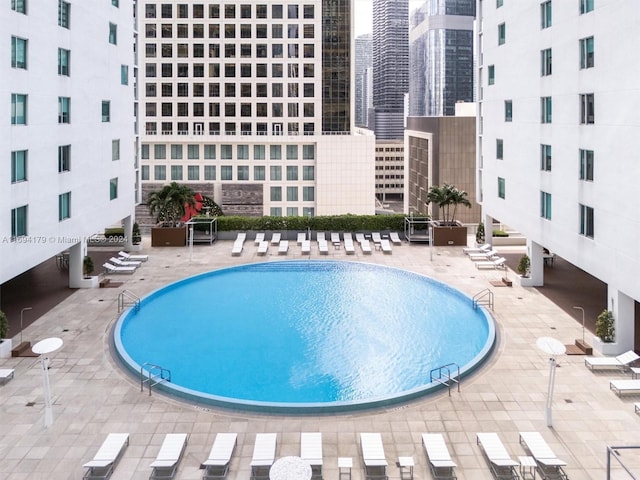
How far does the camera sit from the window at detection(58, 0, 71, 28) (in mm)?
25683

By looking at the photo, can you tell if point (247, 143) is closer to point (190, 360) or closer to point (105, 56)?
point (105, 56)

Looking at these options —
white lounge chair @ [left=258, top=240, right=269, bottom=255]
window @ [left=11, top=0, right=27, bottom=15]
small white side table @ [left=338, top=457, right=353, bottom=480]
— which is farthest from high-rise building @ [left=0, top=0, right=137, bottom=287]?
small white side table @ [left=338, top=457, right=353, bottom=480]

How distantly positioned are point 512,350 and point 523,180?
10.9 meters

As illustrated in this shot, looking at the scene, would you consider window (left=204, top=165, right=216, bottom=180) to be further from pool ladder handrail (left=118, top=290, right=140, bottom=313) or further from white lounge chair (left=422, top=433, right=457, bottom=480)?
white lounge chair (left=422, top=433, right=457, bottom=480)

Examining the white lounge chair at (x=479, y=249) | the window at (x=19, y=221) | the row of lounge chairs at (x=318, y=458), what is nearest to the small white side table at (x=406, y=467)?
the row of lounge chairs at (x=318, y=458)

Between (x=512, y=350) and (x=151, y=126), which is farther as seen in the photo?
(x=151, y=126)

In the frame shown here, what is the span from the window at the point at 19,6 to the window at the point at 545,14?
64.4ft

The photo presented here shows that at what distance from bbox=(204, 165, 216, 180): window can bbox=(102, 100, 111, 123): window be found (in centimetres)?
2972

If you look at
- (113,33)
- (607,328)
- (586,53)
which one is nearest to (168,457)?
(607,328)

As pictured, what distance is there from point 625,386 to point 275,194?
47.1m

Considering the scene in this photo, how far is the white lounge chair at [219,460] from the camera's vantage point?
13424 mm

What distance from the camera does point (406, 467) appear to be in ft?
44.8

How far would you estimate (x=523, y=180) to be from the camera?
29.3m

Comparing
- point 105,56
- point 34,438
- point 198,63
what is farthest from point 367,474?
point 198,63
